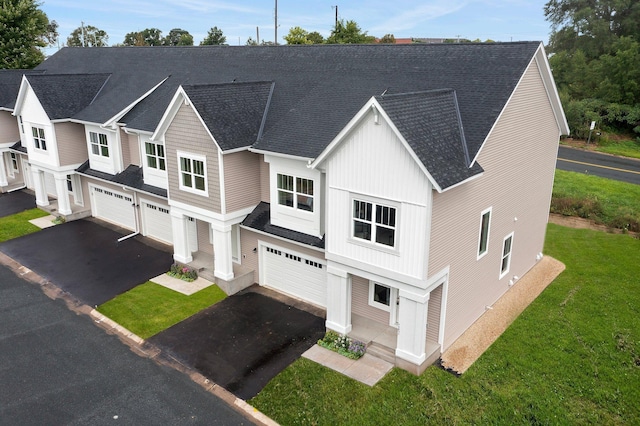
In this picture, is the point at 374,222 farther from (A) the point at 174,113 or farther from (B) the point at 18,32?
(B) the point at 18,32

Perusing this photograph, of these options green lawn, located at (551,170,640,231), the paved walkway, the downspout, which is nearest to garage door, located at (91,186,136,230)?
the downspout

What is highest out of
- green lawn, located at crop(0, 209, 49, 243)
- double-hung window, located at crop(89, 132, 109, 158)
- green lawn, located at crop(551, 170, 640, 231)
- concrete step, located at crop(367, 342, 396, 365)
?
double-hung window, located at crop(89, 132, 109, 158)

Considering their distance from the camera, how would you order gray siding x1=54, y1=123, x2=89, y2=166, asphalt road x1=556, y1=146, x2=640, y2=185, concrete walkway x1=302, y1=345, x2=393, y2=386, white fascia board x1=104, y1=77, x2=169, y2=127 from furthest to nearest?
asphalt road x1=556, y1=146, x2=640, y2=185 < gray siding x1=54, y1=123, x2=89, y2=166 < white fascia board x1=104, y1=77, x2=169, y2=127 < concrete walkway x1=302, y1=345, x2=393, y2=386

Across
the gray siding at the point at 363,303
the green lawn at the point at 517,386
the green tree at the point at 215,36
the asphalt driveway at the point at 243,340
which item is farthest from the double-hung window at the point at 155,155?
the green tree at the point at 215,36

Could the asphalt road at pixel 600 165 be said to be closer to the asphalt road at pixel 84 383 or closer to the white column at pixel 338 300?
the white column at pixel 338 300

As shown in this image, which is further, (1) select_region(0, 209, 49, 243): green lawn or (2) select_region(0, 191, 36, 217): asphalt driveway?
(2) select_region(0, 191, 36, 217): asphalt driveway

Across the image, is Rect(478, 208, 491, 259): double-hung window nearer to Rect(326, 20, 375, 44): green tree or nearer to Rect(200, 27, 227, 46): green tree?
Rect(326, 20, 375, 44): green tree

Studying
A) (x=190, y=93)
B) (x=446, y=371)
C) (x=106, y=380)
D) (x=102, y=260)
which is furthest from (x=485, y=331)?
(x=102, y=260)

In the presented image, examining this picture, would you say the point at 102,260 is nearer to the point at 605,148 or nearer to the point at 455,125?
the point at 455,125
